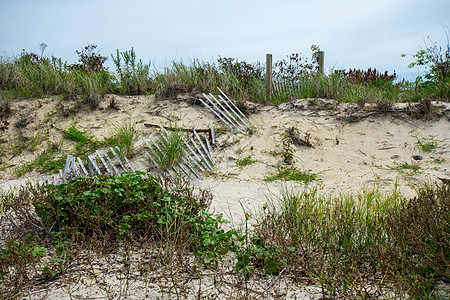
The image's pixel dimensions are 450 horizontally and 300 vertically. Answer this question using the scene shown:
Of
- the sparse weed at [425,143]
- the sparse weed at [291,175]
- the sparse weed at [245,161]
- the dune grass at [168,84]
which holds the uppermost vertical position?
the dune grass at [168,84]

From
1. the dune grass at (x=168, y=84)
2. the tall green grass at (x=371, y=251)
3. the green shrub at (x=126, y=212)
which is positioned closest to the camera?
the tall green grass at (x=371, y=251)

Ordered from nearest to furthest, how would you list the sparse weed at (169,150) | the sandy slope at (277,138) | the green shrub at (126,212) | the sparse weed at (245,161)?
the green shrub at (126,212) → the sandy slope at (277,138) → the sparse weed at (169,150) → the sparse weed at (245,161)

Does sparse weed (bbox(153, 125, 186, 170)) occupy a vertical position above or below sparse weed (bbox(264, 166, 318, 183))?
above

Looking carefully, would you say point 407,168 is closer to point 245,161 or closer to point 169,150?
point 245,161

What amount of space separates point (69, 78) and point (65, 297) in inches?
296

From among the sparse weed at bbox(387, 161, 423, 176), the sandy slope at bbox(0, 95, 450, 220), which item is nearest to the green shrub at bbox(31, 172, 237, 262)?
the sandy slope at bbox(0, 95, 450, 220)

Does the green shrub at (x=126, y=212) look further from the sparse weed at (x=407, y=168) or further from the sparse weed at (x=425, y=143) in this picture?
the sparse weed at (x=425, y=143)

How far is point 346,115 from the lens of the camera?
313 inches

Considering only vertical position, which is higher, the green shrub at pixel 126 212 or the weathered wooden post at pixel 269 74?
the weathered wooden post at pixel 269 74

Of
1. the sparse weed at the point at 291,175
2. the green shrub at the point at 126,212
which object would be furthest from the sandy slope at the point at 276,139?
the green shrub at the point at 126,212

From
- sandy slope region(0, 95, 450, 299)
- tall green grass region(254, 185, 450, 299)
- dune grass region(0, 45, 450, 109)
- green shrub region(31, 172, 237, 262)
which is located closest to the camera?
tall green grass region(254, 185, 450, 299)

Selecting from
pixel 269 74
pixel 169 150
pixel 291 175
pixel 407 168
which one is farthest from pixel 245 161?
pixel 269 74

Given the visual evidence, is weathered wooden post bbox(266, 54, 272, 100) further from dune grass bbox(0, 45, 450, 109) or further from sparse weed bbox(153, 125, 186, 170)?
sparse weed bbox(153, 125, 186, 170)

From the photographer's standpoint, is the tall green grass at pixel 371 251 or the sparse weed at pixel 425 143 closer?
the tall green grass at pixel 371 251
